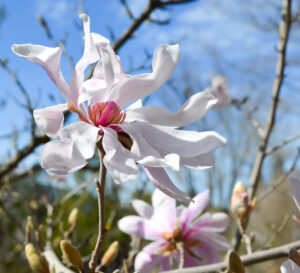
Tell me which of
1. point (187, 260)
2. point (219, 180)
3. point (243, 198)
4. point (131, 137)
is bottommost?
point (219, 180)

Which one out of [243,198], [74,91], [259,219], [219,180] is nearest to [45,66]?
[74,91]

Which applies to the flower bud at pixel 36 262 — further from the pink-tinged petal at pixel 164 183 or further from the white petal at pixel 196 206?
the white petal at pixel 196 206

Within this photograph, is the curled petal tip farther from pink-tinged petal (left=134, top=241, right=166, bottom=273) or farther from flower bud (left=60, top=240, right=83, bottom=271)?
pink-tinged petal (left=134, top=241, right=166, bottom=273)

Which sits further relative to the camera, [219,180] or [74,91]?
[219,180]

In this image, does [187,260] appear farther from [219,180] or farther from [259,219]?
[259,219]

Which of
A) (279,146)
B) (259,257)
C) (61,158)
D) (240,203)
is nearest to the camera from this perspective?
(61,158)

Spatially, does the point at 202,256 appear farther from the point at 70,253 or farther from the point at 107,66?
the point at 107,66

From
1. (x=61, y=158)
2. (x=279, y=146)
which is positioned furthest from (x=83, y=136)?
(x=279, y=146)
